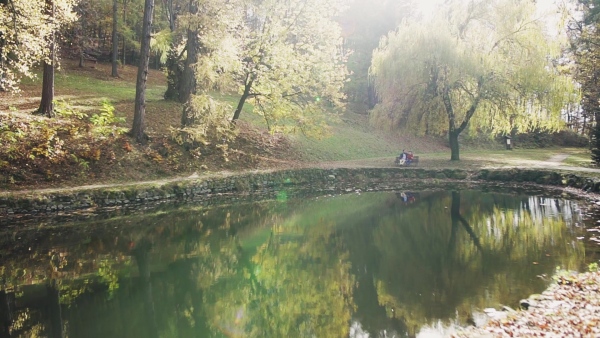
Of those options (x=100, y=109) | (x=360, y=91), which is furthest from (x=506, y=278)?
(x=360, y=91)

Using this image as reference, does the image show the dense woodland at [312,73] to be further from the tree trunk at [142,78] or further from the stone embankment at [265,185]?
the stone embankment at [265,185]

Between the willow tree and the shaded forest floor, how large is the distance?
284cm

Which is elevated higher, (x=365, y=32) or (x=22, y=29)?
(x=365, y=32)

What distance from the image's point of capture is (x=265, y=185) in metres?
19.6

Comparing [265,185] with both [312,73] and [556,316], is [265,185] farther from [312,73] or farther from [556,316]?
[556,316]

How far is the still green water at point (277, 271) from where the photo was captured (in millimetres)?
6199

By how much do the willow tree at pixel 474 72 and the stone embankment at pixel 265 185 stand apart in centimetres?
367

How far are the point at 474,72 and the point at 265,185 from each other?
42.5ft

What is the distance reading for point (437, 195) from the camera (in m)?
18.1

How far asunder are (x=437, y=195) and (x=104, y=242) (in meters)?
13.6

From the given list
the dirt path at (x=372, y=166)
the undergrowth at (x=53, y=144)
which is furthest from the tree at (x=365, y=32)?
the undergrowth at (x=53, y=144)

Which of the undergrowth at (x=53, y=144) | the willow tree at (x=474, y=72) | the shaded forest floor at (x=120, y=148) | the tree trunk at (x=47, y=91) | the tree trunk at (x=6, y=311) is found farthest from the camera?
the willow tree at (x=474, y=72)

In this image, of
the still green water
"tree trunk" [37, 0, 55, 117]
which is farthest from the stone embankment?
"tree trunk" [37, 0, 55, 117]

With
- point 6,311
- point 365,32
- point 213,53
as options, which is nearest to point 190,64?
point 213,53
